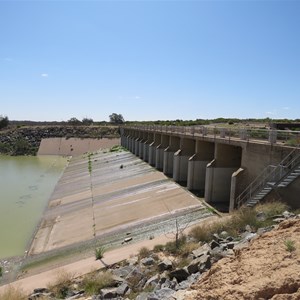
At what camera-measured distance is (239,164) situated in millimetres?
24281

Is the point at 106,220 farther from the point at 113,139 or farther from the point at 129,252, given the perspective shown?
the point at 113,139

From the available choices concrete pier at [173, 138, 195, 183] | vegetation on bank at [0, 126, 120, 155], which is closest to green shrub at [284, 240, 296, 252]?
concrete pier at [173, 138, 195, 183]

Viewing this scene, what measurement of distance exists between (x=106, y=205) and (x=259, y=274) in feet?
71.3

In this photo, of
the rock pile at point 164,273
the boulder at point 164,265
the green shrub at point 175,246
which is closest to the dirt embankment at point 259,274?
the rock pile at point 164,273

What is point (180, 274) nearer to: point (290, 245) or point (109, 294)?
point (109, 294)

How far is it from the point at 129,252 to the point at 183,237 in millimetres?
2356

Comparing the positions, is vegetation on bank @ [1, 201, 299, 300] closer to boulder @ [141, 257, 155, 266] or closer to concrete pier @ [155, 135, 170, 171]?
boulder @ [141, 257, 155, 266]

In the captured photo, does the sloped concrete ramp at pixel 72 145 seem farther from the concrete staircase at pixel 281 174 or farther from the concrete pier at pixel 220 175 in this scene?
the concrete staircase at pixel 281 174

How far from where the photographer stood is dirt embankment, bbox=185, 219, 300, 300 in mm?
5715

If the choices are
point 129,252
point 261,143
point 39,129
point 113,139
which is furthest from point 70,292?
point 39,129

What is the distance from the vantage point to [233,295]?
5.87 meters

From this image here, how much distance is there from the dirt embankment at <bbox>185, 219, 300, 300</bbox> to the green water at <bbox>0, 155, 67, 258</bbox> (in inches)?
633

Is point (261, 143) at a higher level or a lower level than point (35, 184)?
higher

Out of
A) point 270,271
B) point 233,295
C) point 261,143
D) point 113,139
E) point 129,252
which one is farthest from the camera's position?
point 113,139
